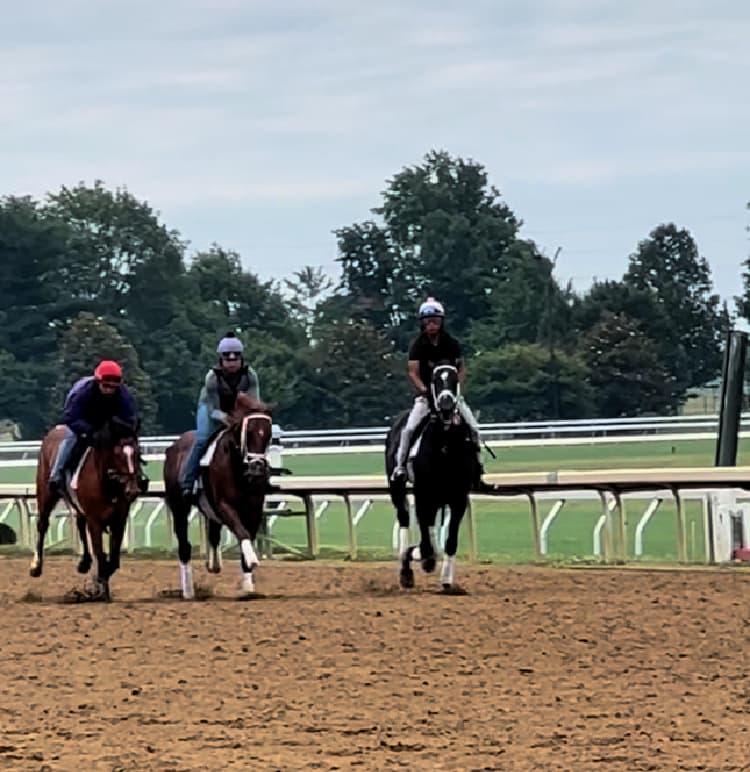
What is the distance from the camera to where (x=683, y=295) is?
261 ft

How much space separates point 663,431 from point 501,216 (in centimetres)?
4984

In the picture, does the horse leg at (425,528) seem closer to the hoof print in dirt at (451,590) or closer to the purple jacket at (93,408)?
the hoof print in dirt at (451,590)

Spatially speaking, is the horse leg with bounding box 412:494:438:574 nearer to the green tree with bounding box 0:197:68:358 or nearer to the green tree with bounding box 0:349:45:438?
the green tree with bounding box 0:349:45:438

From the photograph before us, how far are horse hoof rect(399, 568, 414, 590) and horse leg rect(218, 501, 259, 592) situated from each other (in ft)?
3.97

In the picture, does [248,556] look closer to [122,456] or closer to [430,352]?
[122,456]

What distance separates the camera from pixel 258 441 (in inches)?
586

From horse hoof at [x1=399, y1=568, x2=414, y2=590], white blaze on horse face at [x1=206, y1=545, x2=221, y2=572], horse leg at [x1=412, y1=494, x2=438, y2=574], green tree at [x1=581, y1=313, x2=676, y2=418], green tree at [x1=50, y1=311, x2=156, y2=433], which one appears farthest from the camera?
green tree at [x1=581, y1=313, x2=676, y2=418]

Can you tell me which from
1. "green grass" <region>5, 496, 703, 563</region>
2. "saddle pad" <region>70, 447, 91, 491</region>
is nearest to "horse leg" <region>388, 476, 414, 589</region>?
"saddle pad" <region>70, 447, 91, 491</region>

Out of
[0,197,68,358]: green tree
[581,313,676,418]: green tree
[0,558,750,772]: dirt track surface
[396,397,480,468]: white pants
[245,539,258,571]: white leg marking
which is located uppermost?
[0,197,68,358]: green tree

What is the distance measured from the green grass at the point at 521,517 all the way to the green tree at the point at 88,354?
25637 mm

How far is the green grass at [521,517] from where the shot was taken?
23000 millimetres

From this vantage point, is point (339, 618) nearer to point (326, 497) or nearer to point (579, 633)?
point (579, 633)

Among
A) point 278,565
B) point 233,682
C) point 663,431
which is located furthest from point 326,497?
point 663,431

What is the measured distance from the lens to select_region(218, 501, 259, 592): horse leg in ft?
49.6
